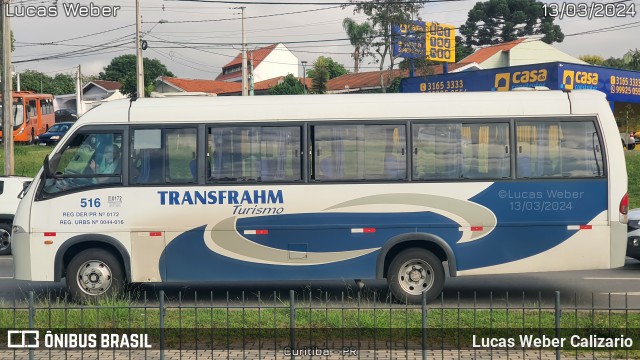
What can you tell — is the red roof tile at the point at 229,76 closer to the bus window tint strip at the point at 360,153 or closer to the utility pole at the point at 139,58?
the utility pole at the point at 139,58

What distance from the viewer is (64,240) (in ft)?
37.8

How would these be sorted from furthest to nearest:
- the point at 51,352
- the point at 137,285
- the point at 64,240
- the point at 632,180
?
the point at 632,180 → the point at 137,285 → the point at 64,240 → the point at 51,352

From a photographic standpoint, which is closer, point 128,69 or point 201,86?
point 201,86

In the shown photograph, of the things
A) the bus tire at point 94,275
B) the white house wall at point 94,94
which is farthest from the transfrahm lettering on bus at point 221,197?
the white house wall at point 94,94

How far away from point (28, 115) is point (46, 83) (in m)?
58.9

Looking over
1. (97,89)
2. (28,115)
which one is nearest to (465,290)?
(28,115)

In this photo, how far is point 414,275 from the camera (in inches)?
459

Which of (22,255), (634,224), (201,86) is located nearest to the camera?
(22,255)

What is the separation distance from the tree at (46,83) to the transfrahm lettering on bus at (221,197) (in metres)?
96.9

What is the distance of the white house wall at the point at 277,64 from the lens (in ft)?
345

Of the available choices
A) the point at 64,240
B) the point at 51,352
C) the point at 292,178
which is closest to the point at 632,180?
the point at 292,178

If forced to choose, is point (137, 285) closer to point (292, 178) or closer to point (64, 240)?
point (64, 240)

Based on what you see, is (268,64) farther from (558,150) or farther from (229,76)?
(558,150)

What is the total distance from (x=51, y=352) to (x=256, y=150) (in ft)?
13.4
